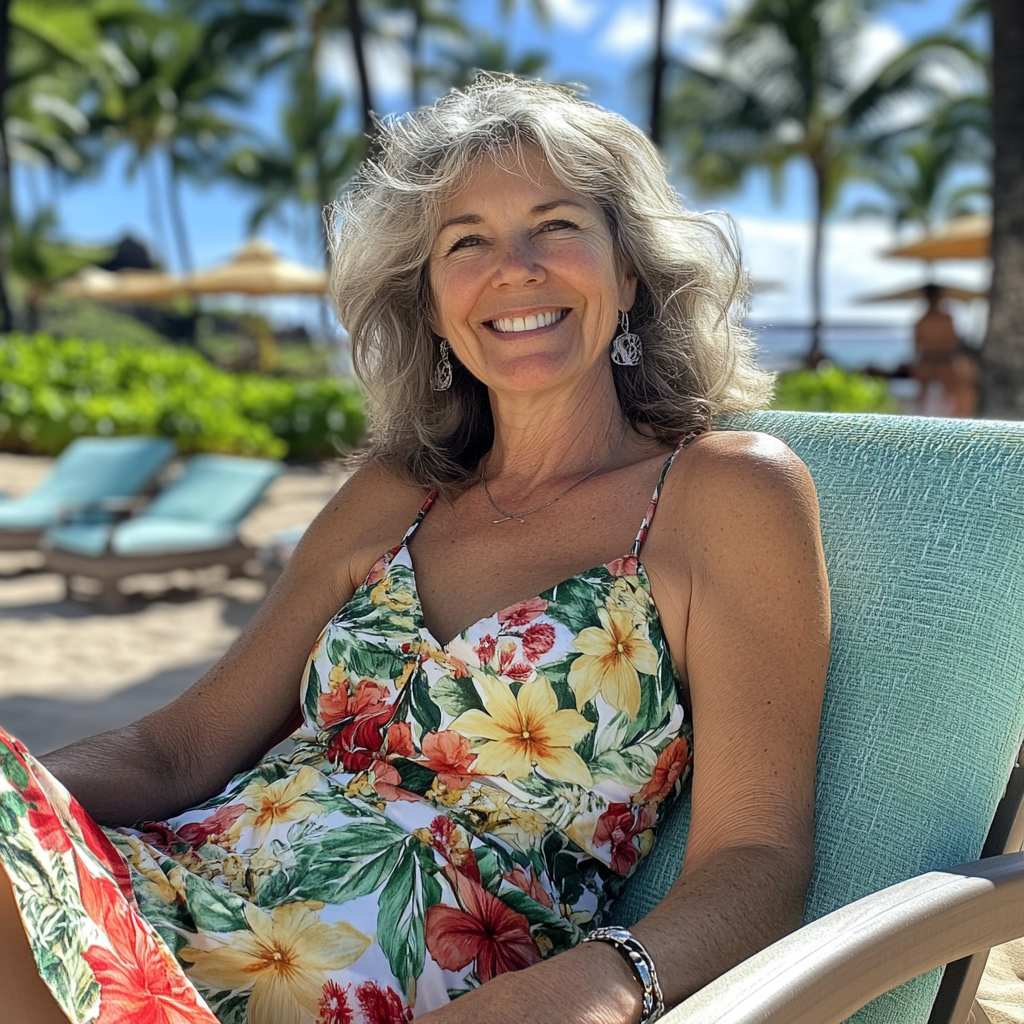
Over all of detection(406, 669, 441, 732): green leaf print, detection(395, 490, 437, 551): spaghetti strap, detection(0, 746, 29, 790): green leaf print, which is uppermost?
detection(395, 490, 437, 551): spaghetti strap

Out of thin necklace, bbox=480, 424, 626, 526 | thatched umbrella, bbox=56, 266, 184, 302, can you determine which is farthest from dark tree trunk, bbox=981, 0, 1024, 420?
thatched umbrella, bbox=56, 266, 184, 302

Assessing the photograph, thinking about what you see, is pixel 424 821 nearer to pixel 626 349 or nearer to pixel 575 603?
pixel 575 603

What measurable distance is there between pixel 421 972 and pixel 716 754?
A: 0.50 m

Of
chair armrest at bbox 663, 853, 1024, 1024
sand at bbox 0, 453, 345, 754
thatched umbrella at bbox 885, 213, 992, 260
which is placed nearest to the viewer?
chair armrest at bbox 663, 853, 1024, 1024

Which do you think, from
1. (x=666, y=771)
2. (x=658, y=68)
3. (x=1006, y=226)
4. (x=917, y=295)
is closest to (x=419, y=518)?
(x=666, y=771)

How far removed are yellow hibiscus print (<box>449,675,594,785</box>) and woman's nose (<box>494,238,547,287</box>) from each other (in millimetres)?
697

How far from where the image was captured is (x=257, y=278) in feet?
78.1

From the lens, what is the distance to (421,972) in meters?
1.59

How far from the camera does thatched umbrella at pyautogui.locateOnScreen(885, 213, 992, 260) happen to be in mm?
15648

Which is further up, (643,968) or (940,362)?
(643,968)

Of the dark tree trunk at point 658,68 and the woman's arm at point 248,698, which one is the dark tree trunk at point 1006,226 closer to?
the woman's arm at point 248,698

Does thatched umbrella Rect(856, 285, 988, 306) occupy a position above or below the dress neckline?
below

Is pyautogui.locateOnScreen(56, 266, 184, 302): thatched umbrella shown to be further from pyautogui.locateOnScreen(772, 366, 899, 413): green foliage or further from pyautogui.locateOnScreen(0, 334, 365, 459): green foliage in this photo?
pyautogui.locateOnScreen(772, 366, 899, 413): green foliage

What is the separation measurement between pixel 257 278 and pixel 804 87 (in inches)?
504
